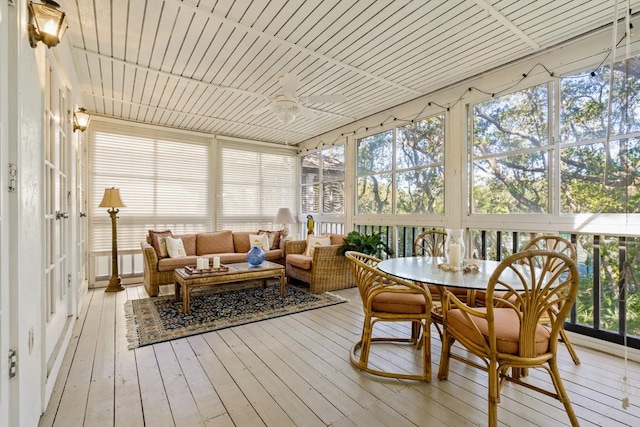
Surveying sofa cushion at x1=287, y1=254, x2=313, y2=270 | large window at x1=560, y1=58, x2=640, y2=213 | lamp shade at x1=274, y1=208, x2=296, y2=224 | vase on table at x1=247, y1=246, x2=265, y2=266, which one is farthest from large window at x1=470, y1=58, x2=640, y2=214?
lamp shade at x1=274, y1=208, x2=296, y2=224

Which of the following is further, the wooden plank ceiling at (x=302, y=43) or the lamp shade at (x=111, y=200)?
the lamp shade at (x=111, y=200)

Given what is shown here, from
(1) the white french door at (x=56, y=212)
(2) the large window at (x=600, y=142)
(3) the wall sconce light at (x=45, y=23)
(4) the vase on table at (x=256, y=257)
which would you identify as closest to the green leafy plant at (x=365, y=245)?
(4) the vase on table at (x=256, y=257)

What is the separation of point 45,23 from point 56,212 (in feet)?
4.82

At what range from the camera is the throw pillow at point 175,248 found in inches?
187

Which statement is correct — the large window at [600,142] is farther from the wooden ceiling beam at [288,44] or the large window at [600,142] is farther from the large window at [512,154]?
the wooden ceiling beam at [288,44]

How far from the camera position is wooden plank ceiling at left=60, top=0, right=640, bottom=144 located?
7.96 ft

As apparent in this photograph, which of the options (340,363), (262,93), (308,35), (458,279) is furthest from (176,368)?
(262,93)

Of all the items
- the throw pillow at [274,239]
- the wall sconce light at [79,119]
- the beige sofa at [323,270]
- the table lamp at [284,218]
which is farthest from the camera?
the table lamp at [284,218]

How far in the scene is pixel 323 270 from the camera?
4.51 metres

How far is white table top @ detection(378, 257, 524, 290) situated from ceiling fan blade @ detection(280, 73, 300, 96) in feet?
6.36

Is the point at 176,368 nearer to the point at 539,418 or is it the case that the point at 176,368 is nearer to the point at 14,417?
the point at 14,417

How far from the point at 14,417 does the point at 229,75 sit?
3426mm

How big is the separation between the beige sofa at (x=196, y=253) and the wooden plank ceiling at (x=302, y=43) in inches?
90.0

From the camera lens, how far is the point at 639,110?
2502mm
